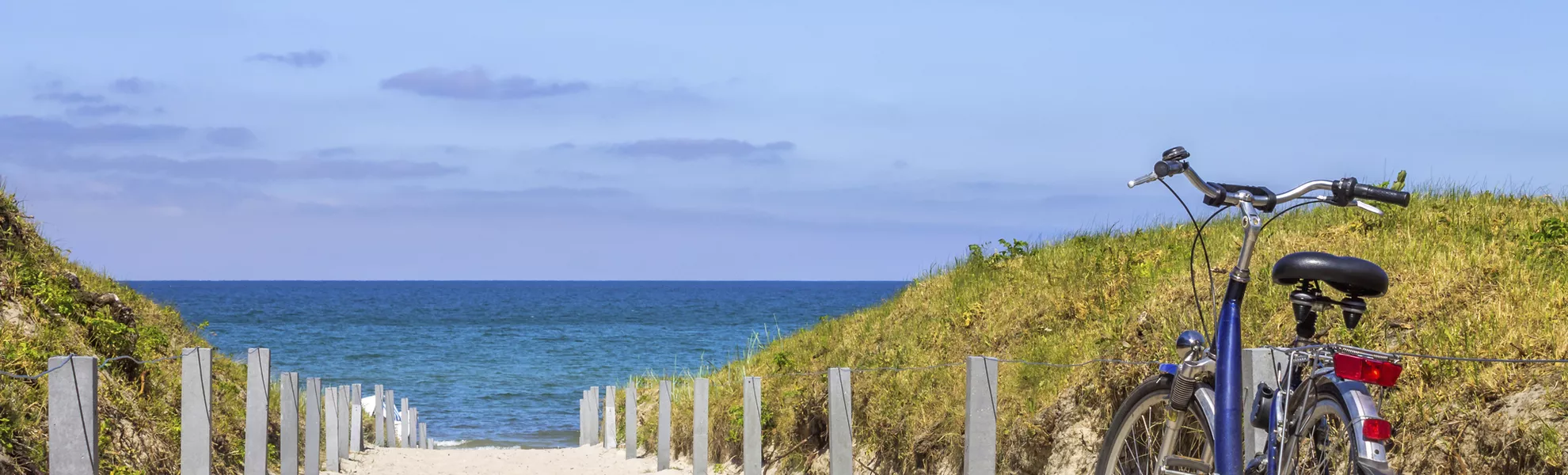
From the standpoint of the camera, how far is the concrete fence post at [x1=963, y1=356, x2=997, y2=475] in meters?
7.31

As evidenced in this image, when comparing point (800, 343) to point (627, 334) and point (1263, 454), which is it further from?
point (627, 334)

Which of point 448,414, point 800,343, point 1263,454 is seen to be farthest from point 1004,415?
point 448,414

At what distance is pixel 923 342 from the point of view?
1370 centimetres

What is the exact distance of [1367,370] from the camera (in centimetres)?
405

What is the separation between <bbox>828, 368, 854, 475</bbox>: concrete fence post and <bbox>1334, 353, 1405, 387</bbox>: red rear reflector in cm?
567

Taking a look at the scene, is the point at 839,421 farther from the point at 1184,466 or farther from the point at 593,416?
the point at 593,416

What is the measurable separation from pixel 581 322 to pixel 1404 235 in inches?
3521

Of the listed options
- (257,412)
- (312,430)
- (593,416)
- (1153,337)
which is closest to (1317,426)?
(1153,337)

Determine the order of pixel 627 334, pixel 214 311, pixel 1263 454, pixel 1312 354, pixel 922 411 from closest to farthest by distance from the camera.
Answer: pixel 1312 354 < pixel 1263 454 < pixel 922 411 < pixel 627 334 < pixel 214 311

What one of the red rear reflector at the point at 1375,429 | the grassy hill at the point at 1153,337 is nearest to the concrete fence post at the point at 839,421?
the grassy hill at the point at 1153,337

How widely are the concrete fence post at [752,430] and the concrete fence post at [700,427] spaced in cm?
131

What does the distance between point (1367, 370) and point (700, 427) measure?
968 centimetres

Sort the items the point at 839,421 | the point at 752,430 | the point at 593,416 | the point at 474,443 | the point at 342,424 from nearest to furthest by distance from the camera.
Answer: the point at 839,421 < the point at 752,430 < the point at 342,424 < the point at 593,416 < the point at 474,443

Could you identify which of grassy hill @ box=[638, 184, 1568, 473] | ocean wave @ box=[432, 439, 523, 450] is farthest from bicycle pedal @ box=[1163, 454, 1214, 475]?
ocean wave @ box=[432, 439, 523, 450]
